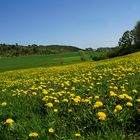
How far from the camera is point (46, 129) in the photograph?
17.0 feet

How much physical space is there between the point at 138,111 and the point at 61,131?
4.47 ft

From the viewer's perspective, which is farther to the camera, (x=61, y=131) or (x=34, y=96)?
(x=34, y=96)

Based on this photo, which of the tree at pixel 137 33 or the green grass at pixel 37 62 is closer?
the green grass at pixel 37 62

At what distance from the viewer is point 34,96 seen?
8.10 metres

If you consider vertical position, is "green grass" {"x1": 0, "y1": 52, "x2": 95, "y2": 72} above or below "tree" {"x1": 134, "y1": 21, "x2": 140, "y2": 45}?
below

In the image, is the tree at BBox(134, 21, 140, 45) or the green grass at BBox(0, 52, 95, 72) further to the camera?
the tree at BBox(134, 21, 140, 45)

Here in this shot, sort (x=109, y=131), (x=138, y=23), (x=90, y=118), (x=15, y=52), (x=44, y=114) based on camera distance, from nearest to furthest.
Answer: (x=109, y=131) → (x=90, y=118) → (x=44, y=114) → (x=138, y=23) → (x=15, y=52)

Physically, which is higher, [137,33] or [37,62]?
[137,33]

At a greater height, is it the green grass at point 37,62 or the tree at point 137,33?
the tree at point 137,33

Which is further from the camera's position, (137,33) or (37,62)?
(137,33)

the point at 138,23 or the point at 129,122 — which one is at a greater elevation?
Result: the point at 138,23

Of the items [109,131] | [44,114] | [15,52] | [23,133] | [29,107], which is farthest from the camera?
[15,52]

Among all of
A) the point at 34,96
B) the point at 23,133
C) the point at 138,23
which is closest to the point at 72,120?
the point at 23,133

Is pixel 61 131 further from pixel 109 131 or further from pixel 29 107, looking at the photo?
pixel 29 107
